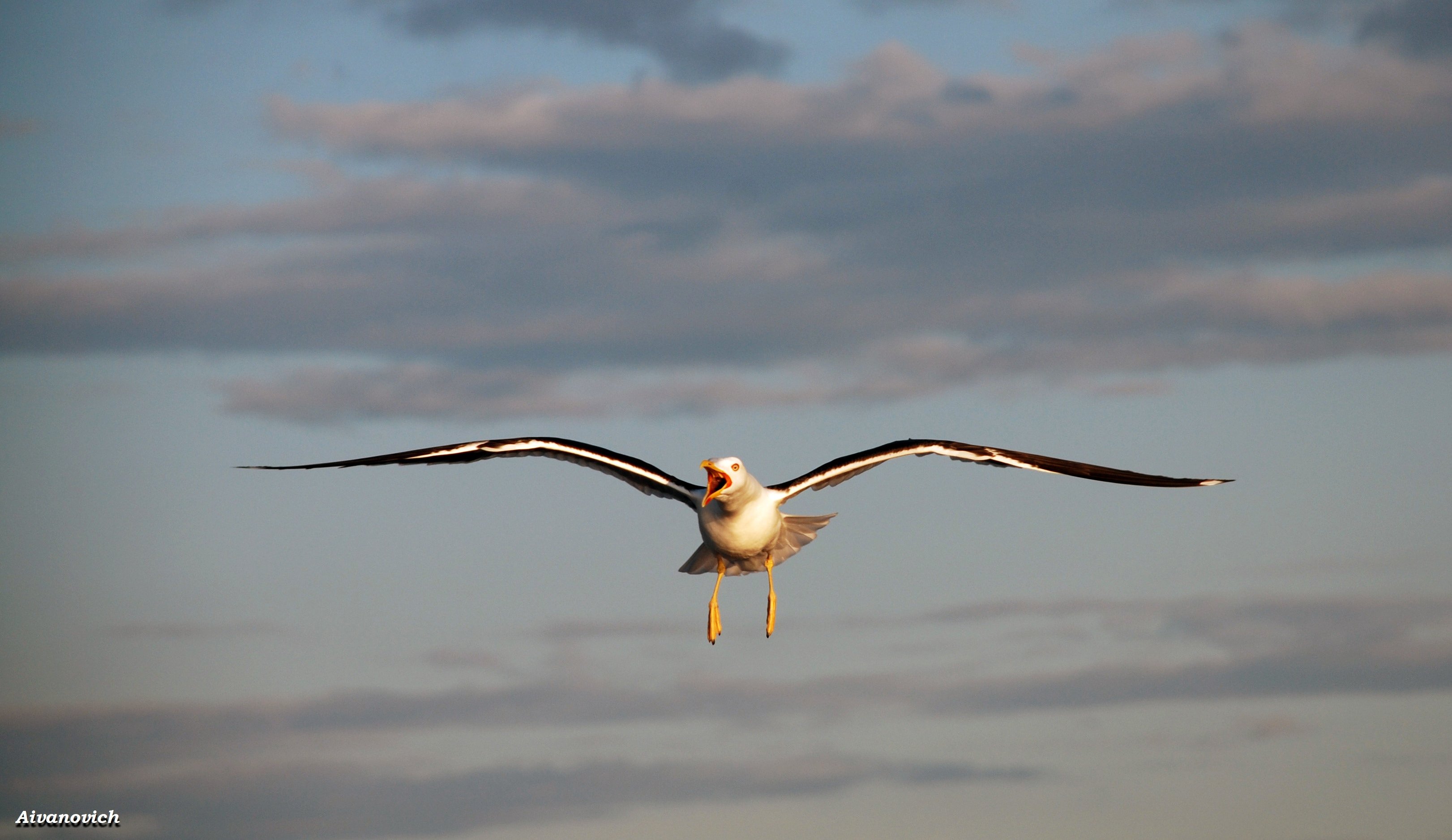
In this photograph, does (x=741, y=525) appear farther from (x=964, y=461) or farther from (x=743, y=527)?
(x=964, y=461)

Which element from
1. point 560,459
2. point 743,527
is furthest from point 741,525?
point 560,459

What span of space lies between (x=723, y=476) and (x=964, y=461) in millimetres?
6783

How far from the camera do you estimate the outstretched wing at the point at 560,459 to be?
4316 centimetres

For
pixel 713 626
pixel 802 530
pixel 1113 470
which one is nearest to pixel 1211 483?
pixel 1113 470

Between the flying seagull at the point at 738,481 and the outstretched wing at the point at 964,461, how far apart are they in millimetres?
23

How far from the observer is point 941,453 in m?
43.3

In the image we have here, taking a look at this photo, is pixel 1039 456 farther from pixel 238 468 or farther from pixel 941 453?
pixel 238 468

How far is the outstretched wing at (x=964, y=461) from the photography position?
139 feet

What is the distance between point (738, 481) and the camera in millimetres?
40469

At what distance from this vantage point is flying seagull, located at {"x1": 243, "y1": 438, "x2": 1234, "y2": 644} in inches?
1635

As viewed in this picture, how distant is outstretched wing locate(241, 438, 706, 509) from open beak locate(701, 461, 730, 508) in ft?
6.08

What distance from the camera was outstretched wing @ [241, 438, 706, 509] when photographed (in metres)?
Answer: 43.2

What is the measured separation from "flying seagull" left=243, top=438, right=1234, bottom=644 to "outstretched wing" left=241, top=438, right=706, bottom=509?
0.07 ft

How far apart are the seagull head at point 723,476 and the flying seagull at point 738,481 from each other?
21mm
